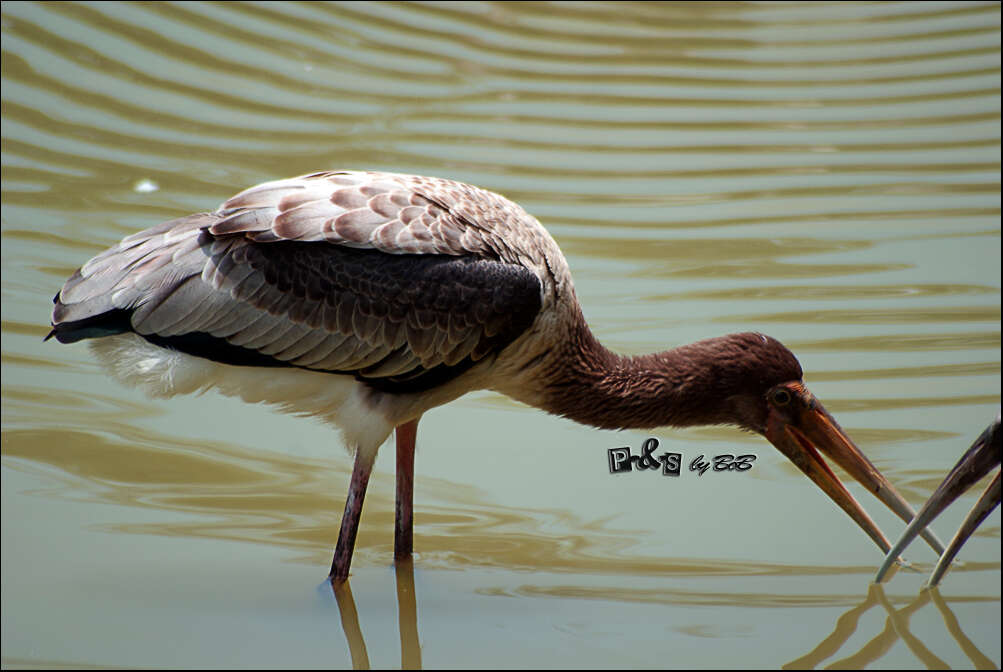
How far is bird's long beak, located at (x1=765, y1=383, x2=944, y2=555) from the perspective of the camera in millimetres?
5145

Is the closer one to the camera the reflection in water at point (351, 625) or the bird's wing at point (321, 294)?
the reflection in water at point (351, 625)

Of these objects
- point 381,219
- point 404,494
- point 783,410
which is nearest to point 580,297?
point 783,410

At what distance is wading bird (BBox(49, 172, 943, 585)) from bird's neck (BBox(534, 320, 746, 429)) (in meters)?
0.06

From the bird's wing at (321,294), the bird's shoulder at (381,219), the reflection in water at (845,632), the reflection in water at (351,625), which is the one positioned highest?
the bird's shoulder at (381,219)

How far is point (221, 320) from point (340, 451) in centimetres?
147

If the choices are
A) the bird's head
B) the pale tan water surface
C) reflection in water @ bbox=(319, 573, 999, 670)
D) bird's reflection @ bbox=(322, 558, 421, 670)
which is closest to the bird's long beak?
the bird's head

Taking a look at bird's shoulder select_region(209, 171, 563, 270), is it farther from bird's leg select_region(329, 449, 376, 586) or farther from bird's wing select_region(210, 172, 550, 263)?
bird's leg select_region(329, 449, 376, 586)

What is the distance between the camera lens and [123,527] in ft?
17.5

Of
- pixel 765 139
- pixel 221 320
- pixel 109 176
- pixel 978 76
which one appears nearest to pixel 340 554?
pixel 221 320

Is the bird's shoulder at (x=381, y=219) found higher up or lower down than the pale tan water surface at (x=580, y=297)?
higher up

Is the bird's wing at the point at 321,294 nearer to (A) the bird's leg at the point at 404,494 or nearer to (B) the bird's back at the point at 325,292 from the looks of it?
(B) the bird's back at the point at 325,292

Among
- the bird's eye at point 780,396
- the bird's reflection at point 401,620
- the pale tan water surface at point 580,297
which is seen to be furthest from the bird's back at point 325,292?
the bird's eye at point 780,396

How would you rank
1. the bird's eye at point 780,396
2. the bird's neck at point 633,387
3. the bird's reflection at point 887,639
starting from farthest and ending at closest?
1. the bird's neck at point 633,387
2. the bird's eye at point 780,396
3. the bird's reflection at point 887,639

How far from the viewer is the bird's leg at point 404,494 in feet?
17.0
